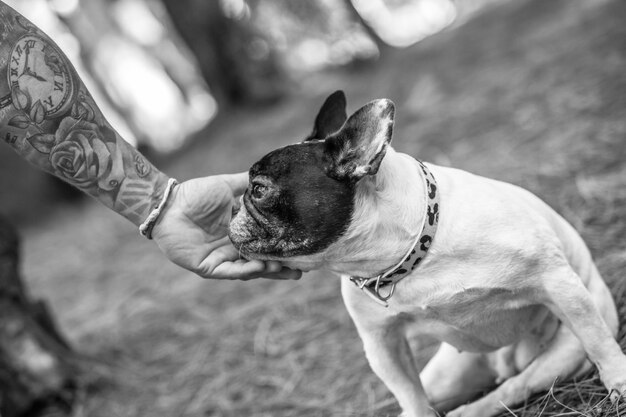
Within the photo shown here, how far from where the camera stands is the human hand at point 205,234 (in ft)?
9.61

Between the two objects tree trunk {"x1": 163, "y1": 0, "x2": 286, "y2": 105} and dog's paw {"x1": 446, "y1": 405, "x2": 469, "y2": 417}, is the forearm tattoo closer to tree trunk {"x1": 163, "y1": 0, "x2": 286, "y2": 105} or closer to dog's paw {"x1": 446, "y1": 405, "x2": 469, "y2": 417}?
dog's paw {"x1": 446, "y1": 405, "x2": 469, "y2": 417}

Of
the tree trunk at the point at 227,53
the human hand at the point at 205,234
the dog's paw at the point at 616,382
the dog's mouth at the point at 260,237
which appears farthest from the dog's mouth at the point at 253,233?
the tree trunk at the point at 227,53

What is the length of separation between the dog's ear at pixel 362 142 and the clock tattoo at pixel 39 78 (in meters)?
1.28

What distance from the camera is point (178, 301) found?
620 centimetres

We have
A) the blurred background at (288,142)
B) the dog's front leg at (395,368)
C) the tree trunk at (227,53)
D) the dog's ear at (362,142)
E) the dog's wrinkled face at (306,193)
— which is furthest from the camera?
the tree trunk at (227,53)

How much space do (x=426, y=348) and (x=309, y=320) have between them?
102 cm

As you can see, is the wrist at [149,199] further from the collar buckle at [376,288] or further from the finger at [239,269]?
the collar buckle at [376,288]

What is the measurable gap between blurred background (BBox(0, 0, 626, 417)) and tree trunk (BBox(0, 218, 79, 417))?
21 millimetres

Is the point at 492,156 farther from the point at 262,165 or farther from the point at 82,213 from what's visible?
the point at 82,213

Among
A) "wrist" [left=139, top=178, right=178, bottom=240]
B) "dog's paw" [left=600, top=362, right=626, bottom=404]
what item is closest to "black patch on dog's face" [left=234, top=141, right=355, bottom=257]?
"wrist" [left=139, top=178, right=178, bottom=240]

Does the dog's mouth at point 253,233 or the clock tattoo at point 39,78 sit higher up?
the clock tattoo at point 39,78

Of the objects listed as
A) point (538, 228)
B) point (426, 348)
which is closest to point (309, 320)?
point (426, 348)

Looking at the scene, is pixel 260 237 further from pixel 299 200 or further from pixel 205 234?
pixel 205 234

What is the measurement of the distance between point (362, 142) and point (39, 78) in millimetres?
1499
